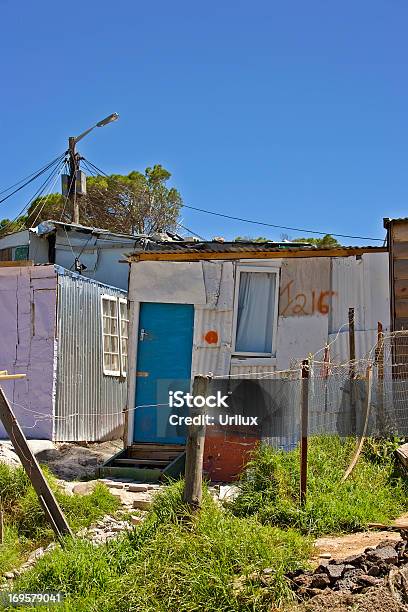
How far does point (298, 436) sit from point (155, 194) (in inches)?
860

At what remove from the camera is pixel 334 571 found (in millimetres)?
5789

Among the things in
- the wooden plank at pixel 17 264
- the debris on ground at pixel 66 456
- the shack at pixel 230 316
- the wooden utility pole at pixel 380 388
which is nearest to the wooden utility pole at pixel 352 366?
the shack at pixel 230 316

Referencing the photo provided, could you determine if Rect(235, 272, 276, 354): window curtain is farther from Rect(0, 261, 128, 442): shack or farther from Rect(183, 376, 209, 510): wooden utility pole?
Rect(183, 376, 209, 510): wooden utility pole

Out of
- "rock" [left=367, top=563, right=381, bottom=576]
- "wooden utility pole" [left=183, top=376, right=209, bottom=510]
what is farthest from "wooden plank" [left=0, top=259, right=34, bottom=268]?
"rock" [left=367, top=563, right=381, bottom=576]

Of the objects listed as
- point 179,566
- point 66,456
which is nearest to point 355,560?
point 179,566

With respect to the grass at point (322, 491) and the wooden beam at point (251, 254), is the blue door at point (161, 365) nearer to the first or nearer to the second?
the wooden beam at point (251, 254)

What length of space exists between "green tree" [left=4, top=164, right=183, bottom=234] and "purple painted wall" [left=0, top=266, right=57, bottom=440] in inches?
573

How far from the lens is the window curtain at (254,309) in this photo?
A: 11938mm

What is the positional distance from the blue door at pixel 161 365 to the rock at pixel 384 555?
6.09 meters

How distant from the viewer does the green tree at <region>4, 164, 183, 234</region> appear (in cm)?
2805

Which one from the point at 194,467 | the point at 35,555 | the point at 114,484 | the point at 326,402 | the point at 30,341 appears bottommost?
the point at 35,555

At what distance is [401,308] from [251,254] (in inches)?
93.4

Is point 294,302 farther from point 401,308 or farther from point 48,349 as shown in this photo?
point 48,349

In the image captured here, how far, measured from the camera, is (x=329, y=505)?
751cm
